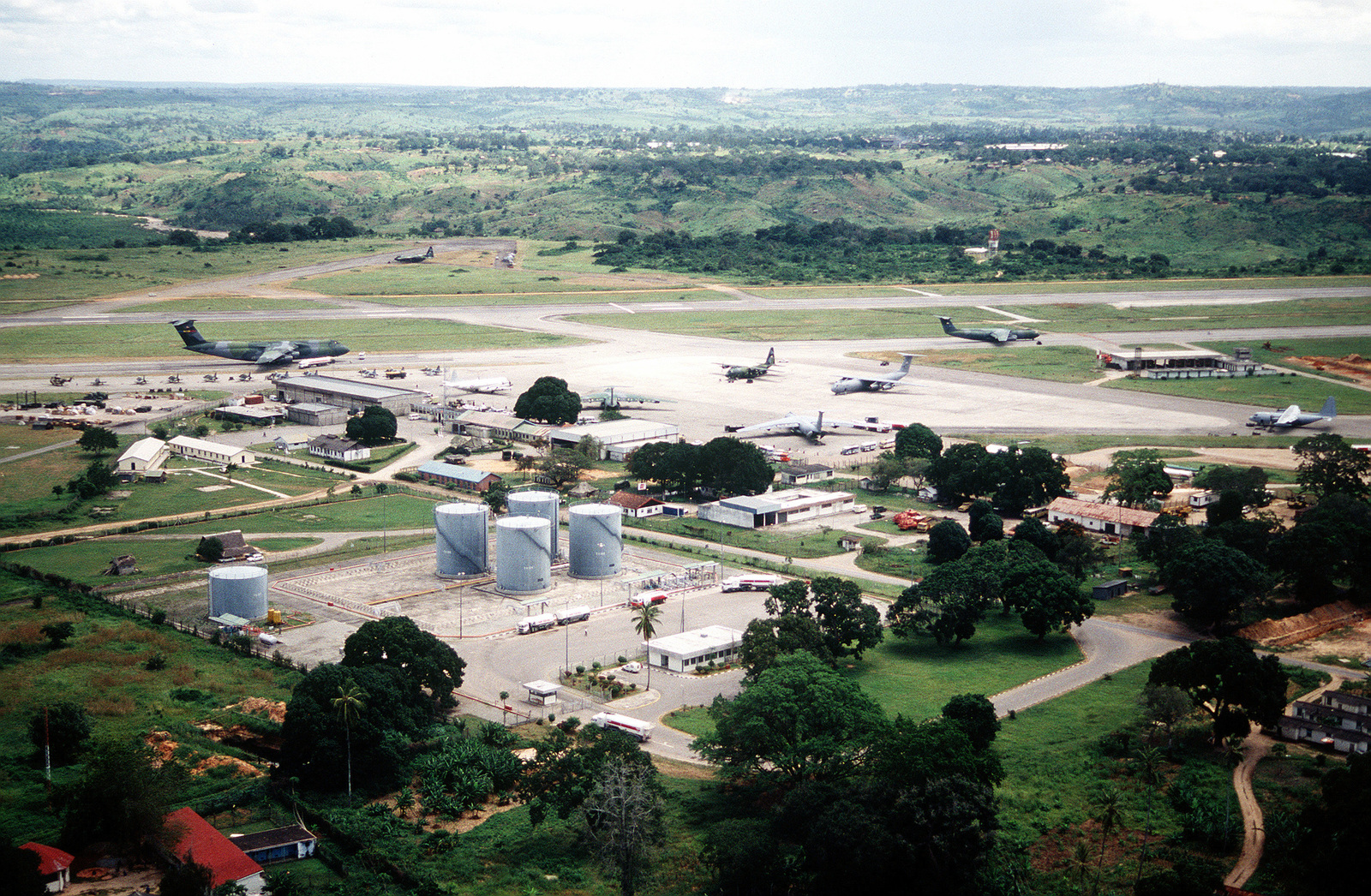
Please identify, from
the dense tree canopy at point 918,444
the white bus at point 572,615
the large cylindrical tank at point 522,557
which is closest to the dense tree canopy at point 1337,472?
the dense tree canopy at point 918,444

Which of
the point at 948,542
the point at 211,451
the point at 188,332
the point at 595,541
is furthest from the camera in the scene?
the point at 188,332

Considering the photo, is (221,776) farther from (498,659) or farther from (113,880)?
(498,659)

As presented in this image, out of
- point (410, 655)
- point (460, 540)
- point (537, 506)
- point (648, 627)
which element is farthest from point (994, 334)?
point (410, 655)

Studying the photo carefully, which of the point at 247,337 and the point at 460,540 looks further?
the point at 247,337

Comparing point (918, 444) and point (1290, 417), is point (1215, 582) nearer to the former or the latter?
point (918, 444)

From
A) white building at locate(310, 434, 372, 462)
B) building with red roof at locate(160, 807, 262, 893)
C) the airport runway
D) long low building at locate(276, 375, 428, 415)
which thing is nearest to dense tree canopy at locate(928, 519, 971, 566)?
the airport runway

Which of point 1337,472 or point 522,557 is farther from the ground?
point 1337,472

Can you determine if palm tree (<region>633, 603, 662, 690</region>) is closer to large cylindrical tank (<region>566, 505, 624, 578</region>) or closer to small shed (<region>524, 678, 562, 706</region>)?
small shed (<region>524, 678, 562, 706</region>)

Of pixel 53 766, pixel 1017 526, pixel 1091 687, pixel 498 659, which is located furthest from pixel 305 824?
pixel 1017 526
